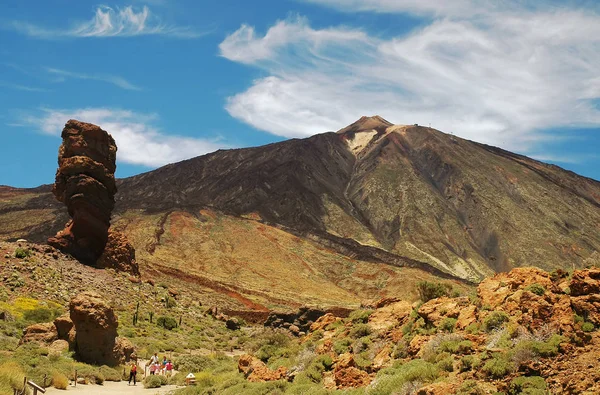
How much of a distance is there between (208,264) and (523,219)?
308ft

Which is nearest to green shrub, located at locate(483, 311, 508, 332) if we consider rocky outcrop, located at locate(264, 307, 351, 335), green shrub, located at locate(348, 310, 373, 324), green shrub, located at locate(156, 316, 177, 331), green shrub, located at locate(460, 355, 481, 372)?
green shrub, located at locate(460, 355, 481, 372)

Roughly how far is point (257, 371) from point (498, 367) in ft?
30.3

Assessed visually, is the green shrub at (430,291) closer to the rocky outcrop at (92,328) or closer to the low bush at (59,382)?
the low bush at (59,382)

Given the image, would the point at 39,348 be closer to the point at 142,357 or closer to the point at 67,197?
the point at 142,357

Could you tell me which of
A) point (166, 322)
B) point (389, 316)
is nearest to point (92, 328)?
point (389, 316)

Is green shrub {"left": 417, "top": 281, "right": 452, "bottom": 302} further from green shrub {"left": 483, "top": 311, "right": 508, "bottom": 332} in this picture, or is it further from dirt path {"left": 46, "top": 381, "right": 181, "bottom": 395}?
dirt path {"left": 46, "top": 381, "right": 181, "bottom": 395}

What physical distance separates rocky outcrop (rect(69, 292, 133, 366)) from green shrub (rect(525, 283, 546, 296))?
57.4ft

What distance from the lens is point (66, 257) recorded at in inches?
1662

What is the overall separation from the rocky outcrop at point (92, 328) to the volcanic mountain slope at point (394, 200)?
6772 cm

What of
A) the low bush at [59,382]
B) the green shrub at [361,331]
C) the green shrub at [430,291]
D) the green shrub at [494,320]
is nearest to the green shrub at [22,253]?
the low bush at [59,382]

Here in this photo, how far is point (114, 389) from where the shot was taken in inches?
792

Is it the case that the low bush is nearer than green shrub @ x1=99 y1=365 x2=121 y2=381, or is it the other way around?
the low bush

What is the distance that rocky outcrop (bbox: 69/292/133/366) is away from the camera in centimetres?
2319

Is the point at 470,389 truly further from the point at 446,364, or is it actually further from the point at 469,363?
the point at 446,364
